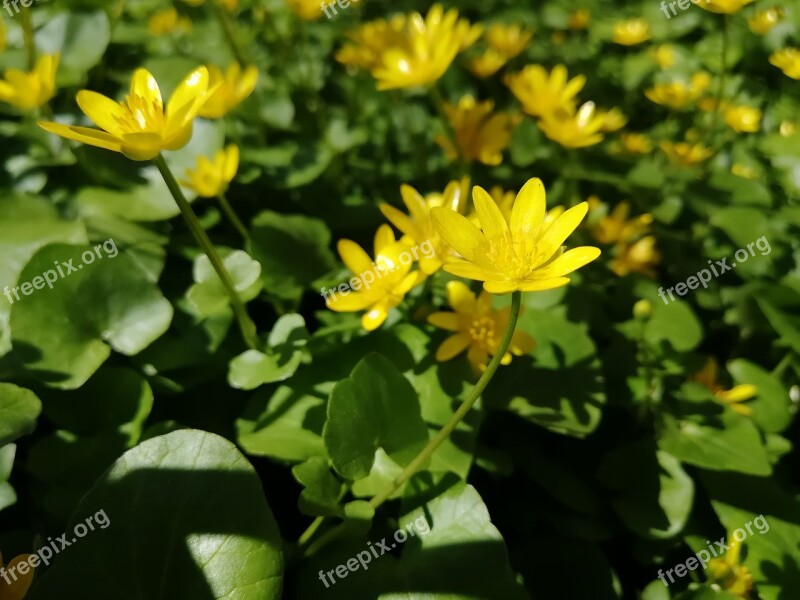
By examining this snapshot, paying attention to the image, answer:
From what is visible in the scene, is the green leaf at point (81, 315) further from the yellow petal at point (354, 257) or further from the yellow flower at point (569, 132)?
the yellow flower at point (569, 132)

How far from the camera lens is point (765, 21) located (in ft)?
7.52

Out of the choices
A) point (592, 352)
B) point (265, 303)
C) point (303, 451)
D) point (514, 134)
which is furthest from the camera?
point (514, 134)

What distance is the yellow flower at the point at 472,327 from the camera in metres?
1.07

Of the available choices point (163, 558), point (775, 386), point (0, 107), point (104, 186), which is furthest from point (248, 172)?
point (775, 386)

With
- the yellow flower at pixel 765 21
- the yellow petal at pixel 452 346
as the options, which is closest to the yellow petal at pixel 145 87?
the yellow petal at pixel 452 346

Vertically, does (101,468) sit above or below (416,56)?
below

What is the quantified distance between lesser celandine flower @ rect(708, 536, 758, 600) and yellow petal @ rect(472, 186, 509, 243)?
2.33 feet

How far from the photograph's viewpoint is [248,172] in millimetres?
1527

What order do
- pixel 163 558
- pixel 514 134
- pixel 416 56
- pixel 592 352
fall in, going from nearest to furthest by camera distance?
pixel 163 558
pixel 592 352
pixel 416 56
pixel 514 134

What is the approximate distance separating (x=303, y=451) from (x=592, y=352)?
57 centimetres

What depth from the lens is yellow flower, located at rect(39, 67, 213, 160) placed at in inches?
31.1

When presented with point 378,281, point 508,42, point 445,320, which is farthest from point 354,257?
point 508,42

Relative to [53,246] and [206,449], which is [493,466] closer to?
[206,449]

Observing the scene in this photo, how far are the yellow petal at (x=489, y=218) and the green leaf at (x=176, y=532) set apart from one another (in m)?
0.46
